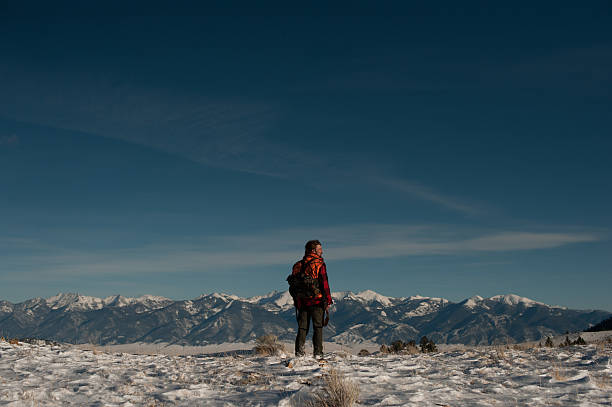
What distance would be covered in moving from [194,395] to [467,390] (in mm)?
4993

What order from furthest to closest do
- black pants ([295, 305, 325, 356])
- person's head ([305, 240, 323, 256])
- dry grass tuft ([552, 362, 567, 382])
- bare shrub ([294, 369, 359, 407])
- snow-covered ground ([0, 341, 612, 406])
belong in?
person's head ([305, 240, 323, 256]) < black pants ([295, 305, 325, 356]) < dry grass tuft ([552, 362, 567, 382]) < snow-covered ground ([0, 341, 612, 406]) < bare shrub ([294, 369, 359, 407])

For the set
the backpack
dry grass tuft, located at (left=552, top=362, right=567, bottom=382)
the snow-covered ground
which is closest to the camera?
the snow-covered ground

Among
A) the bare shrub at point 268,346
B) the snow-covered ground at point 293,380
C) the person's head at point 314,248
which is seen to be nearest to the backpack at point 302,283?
the person's head at point 314,248

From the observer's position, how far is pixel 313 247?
43.7 feet

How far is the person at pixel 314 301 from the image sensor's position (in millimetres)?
12984

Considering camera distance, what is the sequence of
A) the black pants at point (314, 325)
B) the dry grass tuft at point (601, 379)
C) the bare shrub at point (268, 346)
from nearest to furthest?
the dry grass tuft at point (601, 379) → the black pants at point (314, 325) → the bare shrub at point (268, 346)

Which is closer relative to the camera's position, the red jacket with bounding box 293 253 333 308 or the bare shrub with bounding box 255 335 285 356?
the red jacket with bounding box 293 253 333 308

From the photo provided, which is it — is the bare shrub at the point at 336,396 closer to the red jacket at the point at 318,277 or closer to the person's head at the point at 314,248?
the red jacket at the point at 318,277

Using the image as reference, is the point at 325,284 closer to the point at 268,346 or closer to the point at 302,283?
the point at 302,283

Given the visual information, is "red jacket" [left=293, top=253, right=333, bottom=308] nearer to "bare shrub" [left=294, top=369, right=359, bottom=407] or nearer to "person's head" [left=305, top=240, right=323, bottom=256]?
"person's head" [left=305, top=240, right=323, bottom=256]

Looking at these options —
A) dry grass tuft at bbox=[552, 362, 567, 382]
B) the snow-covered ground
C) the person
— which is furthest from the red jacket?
dry grass tuft at bbox=[552, 362, 567, 382]

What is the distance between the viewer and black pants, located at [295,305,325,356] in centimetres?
1295

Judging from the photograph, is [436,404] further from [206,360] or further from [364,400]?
[206,360]

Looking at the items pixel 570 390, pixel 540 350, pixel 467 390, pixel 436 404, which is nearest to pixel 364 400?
pixel 436 404
